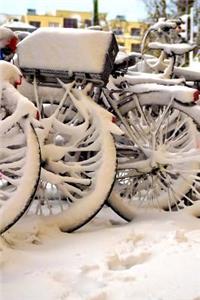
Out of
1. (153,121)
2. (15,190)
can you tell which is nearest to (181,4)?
(153,121)

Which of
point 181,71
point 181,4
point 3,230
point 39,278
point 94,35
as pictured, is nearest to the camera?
point 39,278

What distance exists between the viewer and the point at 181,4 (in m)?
15.2

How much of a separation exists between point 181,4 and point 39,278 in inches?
536

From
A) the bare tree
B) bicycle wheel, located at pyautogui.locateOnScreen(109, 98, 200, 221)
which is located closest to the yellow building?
the bare tree

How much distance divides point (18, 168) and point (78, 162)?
0.57m

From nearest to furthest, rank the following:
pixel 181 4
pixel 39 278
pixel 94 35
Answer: pixel 39 278
pixel 94 35
pixel 181 4

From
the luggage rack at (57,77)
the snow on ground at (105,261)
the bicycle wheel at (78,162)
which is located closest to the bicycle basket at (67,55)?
the luggage rack at (57,77)

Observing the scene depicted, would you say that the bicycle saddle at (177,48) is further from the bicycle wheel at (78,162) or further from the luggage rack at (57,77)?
the bicycle wheel at (78,162)

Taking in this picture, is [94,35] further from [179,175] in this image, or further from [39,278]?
[39,278]

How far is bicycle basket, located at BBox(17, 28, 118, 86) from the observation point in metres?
3.43

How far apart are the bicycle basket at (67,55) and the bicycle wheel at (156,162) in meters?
0.46

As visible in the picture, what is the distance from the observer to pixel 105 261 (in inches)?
108

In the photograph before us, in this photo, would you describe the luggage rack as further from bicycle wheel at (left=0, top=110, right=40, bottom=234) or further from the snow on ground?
the snow on ground

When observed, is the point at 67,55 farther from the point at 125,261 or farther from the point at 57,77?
the point at 125,261
